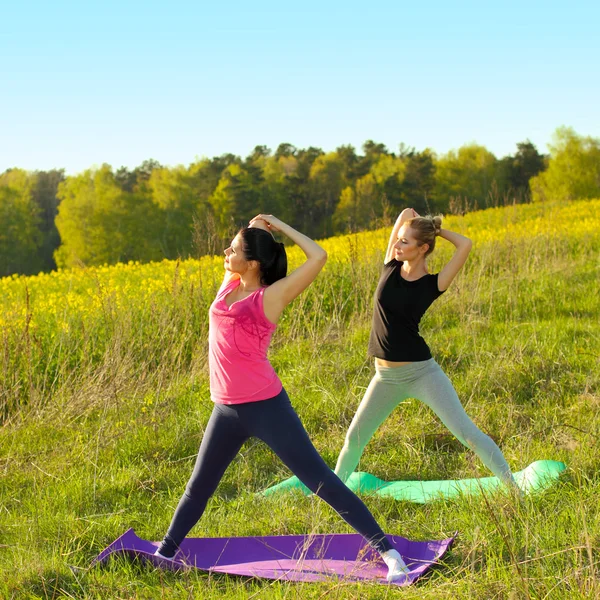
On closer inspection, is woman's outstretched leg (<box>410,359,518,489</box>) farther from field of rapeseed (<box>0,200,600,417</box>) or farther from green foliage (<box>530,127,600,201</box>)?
green foliage (<box>530,127,600,201</box>)

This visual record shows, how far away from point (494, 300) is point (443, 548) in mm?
5424

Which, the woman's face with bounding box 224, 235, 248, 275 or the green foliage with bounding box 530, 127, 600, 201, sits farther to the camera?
the green foliage with bounding box 530, 127, 600, 201

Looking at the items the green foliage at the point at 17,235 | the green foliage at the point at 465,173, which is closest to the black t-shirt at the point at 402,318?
the green foliage at the point at 17,235

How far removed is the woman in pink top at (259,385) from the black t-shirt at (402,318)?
84 cm

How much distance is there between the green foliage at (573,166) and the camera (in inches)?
2084

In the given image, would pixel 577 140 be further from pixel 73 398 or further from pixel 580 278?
pixel 73 398

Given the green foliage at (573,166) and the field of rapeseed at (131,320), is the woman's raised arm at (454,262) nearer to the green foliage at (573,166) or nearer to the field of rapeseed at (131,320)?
the field of rapeseed at (131,320)

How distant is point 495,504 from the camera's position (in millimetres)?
3352

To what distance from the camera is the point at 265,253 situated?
2998 mm

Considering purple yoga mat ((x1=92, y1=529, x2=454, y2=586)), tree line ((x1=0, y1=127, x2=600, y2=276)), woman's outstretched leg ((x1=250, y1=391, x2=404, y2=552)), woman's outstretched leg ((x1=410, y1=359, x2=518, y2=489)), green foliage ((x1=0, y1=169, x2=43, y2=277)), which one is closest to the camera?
woman's outstretched leg ((x1=250, y1=391, x2=404, y2=552))

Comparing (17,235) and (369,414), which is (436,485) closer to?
(369,414)

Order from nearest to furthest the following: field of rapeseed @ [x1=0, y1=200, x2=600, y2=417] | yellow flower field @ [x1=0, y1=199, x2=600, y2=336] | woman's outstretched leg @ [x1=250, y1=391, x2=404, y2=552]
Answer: woman's outstretched leg @ [x1=250, y1=391, x2=404, y2=552]
field of rapeseed @ [x1=0, y1=200, x2=600, y2=417]
yellow flower field @ [x1=0, y1=199, x2=600, y2=336]

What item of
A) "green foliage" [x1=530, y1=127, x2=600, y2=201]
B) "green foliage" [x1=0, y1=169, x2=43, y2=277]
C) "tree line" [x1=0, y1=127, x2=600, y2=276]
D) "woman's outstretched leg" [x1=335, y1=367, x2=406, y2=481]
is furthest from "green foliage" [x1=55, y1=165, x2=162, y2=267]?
"woman's outstretched leg" [x1=335, y1=367, x2=406, y2=481]

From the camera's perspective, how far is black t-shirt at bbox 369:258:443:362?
364 centimetres
